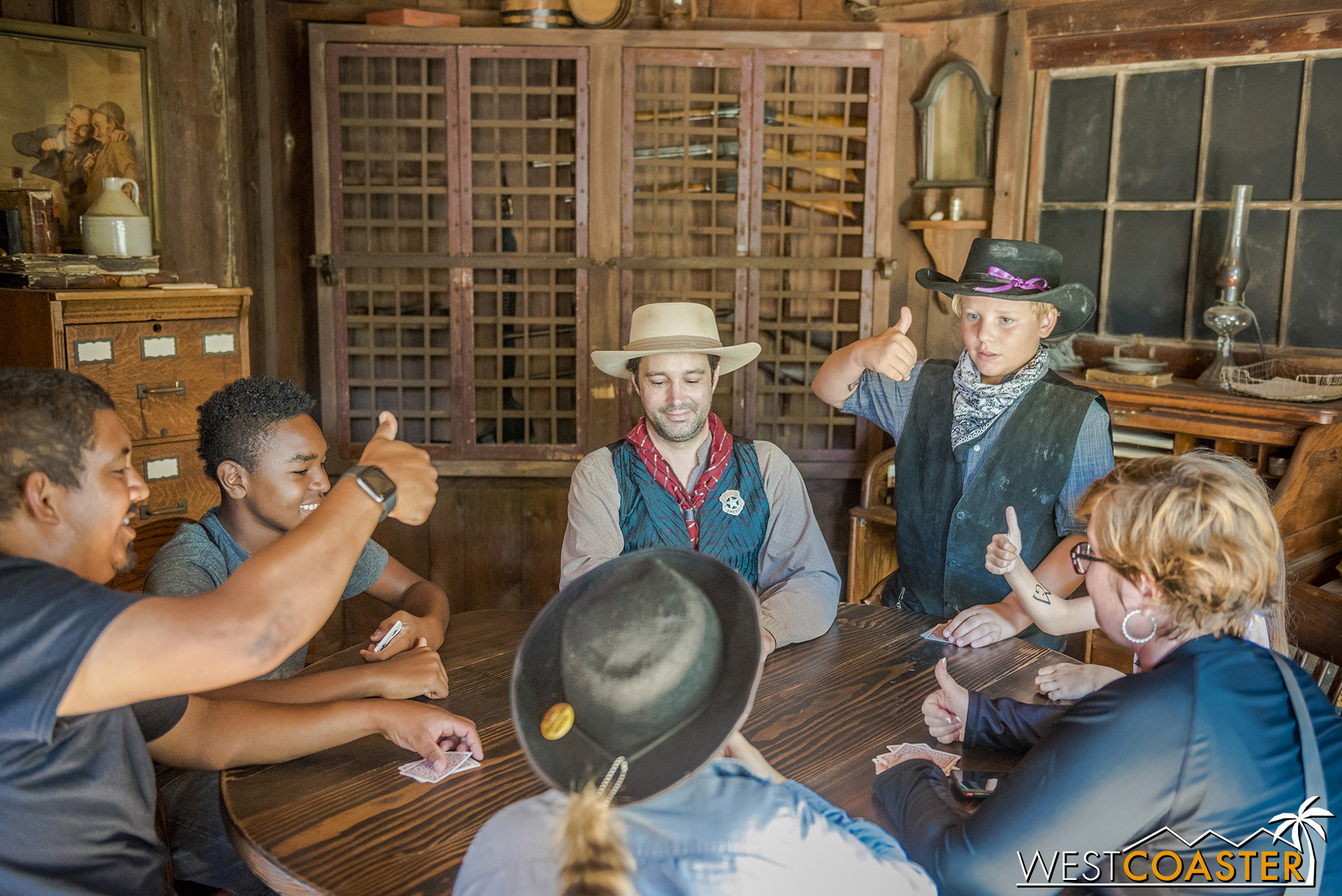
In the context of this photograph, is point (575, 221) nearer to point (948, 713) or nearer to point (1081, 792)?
point (948, 713)

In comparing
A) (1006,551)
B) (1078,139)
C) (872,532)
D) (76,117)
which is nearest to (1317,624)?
(1006,551)

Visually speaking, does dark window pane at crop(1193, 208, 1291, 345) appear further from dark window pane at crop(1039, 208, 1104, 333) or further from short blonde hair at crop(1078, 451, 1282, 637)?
short blonde hair at crop(1078, 451, 1282, 637)

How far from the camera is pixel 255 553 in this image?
2.07m

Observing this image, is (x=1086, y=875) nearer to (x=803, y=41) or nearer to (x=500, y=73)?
(x=803, y=41)

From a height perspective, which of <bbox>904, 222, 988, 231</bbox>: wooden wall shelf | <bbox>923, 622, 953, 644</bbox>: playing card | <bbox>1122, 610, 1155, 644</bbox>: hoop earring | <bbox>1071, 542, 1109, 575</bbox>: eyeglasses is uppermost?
<bbox>904, 222, 988, 231</bbox>: wooden wall shelf

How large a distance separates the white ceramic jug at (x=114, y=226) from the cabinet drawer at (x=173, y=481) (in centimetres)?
60

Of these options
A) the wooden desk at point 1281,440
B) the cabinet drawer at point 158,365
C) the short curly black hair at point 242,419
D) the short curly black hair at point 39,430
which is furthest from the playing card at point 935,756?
the cabinet drawer at point 158,365

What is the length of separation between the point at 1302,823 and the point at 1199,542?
13.1 inches

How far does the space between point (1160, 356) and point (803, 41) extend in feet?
5.65

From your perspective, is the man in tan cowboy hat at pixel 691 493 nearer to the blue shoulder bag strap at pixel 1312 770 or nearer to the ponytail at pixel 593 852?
the blue shoulder bag strap at pixel 1312 770

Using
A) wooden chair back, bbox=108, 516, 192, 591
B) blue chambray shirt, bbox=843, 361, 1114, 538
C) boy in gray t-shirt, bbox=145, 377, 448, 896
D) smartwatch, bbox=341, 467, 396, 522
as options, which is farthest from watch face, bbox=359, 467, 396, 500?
blue chambray shirt, bbox=843, 361, 1114, 538

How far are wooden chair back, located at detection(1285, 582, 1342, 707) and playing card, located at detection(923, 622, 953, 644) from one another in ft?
2.04

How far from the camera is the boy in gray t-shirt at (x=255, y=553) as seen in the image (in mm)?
1764

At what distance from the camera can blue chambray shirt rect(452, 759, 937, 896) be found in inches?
35.8
